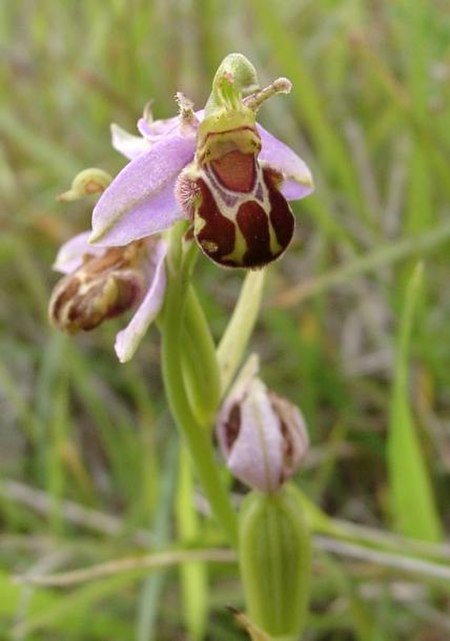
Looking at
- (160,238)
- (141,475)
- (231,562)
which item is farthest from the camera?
(141,475)

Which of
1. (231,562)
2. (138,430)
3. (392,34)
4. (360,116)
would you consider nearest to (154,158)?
(231,562)

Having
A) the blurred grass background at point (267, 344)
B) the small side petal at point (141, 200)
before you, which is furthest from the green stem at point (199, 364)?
the blurred grass background at point (267, 344)

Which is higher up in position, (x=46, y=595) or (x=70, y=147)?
(x=70, y=147)

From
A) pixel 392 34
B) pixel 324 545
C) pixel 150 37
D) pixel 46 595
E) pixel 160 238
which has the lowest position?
pixel 324 545

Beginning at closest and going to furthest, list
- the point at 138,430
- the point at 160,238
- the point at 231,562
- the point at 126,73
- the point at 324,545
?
the point at 160,238
the point at 231,562
the point at 324,545
the point at 138,430
the point at 126,73

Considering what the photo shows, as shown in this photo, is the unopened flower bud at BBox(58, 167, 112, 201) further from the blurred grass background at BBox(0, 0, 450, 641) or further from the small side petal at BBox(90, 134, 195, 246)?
the blurred grass background at BBox(0, 0, 450, 641)

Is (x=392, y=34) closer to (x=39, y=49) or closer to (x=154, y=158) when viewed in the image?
(x=39, y=49)

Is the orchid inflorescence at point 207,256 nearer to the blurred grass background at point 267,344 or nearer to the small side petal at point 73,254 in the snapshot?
the small side petal at point 73,254
